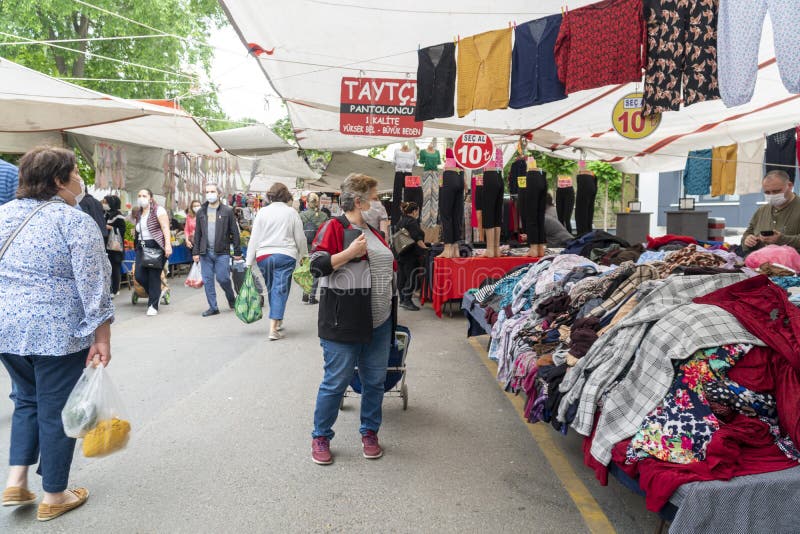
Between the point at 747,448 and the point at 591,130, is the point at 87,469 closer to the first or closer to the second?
the point at 747,448

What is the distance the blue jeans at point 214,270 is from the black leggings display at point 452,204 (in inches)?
148

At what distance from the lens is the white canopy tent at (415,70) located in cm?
660

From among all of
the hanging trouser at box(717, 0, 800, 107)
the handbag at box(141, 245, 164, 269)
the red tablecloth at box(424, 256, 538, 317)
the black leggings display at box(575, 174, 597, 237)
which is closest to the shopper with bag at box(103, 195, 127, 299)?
the handbag at box(141, 245, 164, 269)

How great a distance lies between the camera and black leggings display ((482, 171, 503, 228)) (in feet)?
30.0

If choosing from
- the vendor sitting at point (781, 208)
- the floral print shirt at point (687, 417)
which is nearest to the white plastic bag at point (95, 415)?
the floral print shirt at point (687, 417)

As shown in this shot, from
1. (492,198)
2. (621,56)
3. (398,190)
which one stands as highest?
(621,56)

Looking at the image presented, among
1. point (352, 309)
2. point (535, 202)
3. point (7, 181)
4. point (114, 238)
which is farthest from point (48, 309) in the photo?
point (114, 238)

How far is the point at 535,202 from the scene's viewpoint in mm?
9234

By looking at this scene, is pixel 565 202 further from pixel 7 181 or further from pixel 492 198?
pixel 7 181

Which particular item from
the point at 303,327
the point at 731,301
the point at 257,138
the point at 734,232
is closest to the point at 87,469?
the point at 731,301

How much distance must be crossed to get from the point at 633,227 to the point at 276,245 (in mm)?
7409

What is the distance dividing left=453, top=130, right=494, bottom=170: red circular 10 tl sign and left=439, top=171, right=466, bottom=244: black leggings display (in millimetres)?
655

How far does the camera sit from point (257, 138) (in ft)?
52.9

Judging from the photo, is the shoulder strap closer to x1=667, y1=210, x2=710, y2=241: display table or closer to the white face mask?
the white face mask
